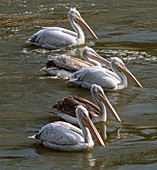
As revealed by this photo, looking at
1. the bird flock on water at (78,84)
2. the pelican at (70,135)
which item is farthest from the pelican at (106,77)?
the pelican at (70,135)

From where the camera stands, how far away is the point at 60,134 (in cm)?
920

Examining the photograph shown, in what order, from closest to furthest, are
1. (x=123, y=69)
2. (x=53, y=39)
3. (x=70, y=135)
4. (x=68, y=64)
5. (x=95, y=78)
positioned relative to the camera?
(x=70, y=135) → (x=95, y=78) → (x=123, y=69) → (x=68, y=64) → (x=53, y=39)

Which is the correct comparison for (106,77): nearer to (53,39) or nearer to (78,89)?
(78,89)

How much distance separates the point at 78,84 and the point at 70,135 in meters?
3.07

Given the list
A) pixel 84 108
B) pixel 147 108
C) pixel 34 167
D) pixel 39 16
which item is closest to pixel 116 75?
pixel 147 108

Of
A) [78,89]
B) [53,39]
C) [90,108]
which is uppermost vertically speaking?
[90,108]

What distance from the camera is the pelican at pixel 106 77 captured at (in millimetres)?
11867

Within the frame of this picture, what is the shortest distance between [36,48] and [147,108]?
14.8ft

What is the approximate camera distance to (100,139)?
923 centimetres

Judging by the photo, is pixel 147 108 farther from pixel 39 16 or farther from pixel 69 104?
pixel 39 16

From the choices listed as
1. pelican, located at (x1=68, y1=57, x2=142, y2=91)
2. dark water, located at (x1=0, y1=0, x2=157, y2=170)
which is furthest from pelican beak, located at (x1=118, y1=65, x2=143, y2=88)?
dark water, located at (x1=0, y1=0, x2=157, y2=170)

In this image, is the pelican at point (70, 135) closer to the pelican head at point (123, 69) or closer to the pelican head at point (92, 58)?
the pelican head at point (123, 69)

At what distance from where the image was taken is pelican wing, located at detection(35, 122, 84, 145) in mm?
9156

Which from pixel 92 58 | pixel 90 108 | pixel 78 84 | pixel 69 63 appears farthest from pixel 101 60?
pixel 90 108
